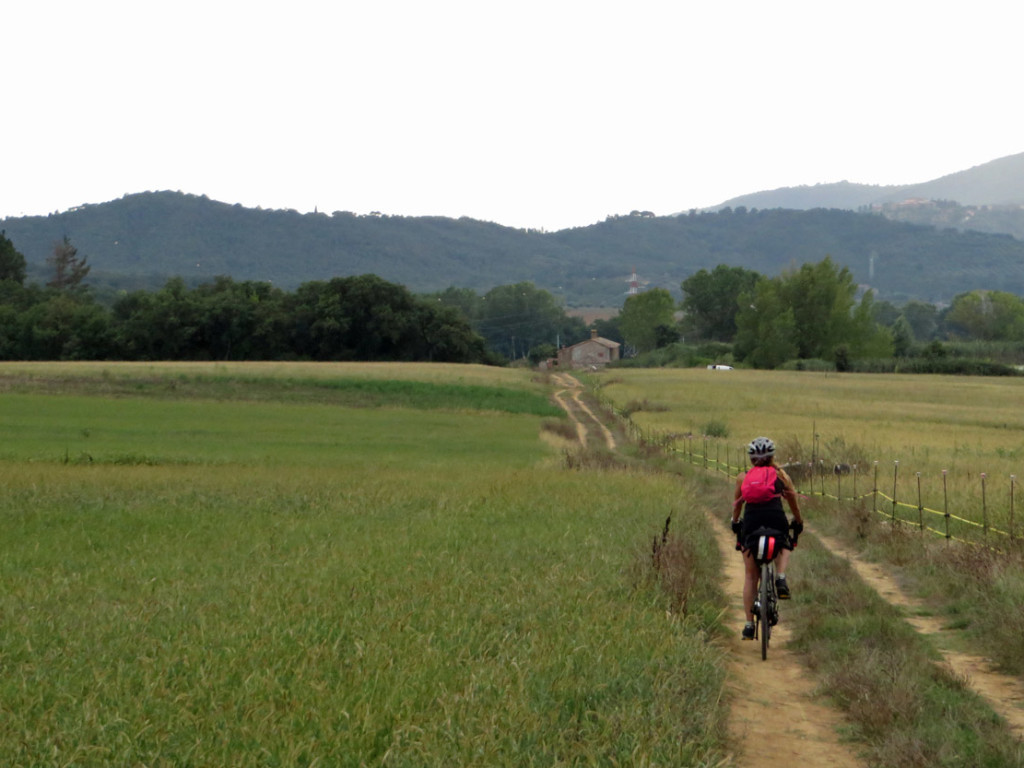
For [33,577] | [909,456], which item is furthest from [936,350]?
[33,577]

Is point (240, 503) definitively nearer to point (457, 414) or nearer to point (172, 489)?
point (172, 489)

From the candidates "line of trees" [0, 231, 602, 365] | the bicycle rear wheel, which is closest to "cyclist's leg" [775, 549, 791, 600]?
the bicycle rear wheel

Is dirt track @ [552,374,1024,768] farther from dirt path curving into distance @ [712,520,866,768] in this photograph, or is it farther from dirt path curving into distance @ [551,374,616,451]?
dirt path curving into distance @ [551,374,616,451]

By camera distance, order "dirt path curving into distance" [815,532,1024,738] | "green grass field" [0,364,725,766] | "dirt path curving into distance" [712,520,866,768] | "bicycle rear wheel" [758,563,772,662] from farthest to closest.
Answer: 1. "bicycle rear wheel" [758,563,772,662]
2. "dirt path curving into distance" [815,532,1024,738]
3. "dirt path curving into distance" [712,520,866,768]
4. "green grass field" [0,364,725,766]

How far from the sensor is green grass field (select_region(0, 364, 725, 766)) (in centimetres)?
609

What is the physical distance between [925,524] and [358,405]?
42.1 metres

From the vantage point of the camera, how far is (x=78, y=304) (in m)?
109

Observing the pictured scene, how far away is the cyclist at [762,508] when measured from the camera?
1016 centimetres

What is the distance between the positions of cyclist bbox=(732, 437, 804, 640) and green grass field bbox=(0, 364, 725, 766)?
61 centimetres

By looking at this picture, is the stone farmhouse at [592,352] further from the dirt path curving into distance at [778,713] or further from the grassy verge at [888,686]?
the dirt path curving into distance at [778,713]

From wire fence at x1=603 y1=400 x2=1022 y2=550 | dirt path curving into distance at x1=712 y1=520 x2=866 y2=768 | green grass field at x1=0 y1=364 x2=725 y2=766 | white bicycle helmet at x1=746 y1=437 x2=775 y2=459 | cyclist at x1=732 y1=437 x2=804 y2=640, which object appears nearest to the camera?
green grass field at x1=0 y1=364 x2=725 y2=766

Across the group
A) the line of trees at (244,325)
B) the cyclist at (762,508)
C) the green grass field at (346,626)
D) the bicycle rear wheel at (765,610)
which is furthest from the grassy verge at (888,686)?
the line of trees at (244,325)

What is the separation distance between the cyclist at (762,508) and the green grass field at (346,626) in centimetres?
61

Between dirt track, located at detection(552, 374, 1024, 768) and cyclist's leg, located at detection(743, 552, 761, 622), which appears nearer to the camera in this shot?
dirt track, located at detection(552, 374, 1024, 768)
